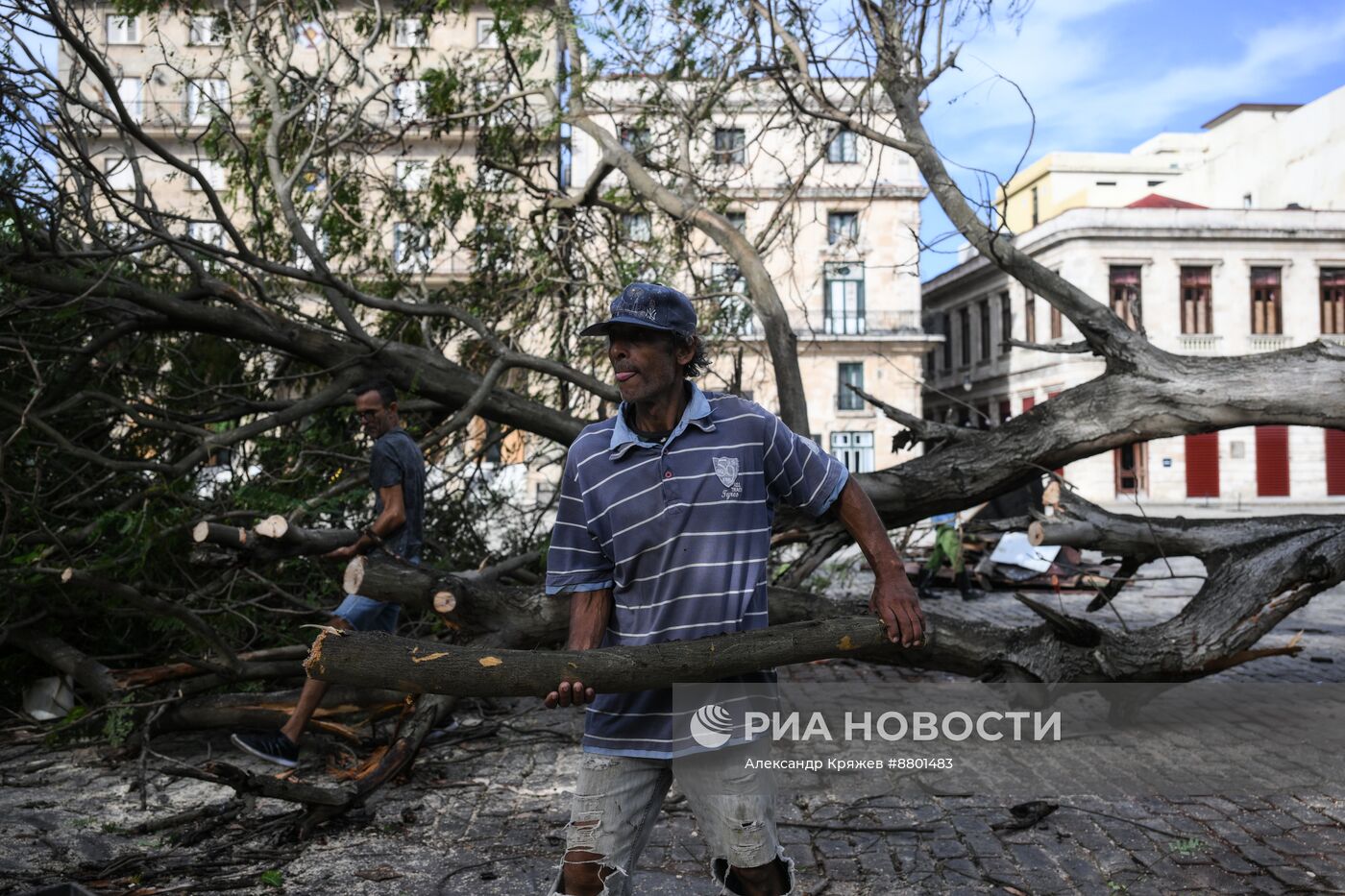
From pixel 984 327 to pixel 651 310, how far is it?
43.5m

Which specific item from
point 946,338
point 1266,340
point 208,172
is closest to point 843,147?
point 208,172

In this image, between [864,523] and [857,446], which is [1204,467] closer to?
[857,446]

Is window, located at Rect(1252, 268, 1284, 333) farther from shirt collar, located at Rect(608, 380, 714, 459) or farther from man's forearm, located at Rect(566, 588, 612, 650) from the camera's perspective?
man's forearm, located at Rect(566, 588, 612, 650)

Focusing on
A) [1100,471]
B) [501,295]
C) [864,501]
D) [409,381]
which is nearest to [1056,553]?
[501,295]

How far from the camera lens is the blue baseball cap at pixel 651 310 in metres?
2.83

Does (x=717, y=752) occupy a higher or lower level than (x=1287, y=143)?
lower

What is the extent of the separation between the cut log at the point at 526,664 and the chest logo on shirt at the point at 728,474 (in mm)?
355

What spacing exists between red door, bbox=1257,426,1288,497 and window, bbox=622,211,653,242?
32733mm

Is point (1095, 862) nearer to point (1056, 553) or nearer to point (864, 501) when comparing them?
point (864, 501)

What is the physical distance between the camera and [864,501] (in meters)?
2.90

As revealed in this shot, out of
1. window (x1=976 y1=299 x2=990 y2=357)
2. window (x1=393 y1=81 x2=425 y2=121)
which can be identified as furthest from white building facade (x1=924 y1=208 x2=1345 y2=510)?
window (x1=393 y1=81 x2=425 y2=121)

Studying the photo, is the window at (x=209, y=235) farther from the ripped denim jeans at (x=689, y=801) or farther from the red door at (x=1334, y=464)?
the red door at (x=1334, y=464)

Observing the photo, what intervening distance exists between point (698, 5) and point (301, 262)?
5.15 metres

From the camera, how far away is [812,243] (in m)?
35.4
